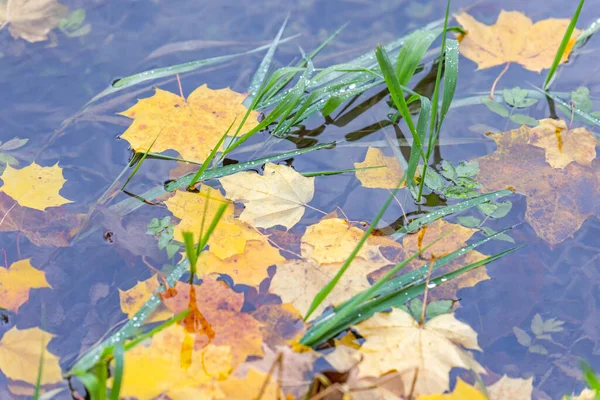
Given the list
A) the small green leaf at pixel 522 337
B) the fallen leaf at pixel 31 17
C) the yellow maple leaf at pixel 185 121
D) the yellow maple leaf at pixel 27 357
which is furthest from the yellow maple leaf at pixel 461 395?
the fallen leaf at pixel 31 17

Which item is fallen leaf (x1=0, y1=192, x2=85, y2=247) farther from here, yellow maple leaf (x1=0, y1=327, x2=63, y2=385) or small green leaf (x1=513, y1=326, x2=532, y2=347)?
small green leaf (x1=513, y1=326, x2=532, y2=347)

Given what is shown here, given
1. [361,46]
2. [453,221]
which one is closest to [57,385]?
[453,221]

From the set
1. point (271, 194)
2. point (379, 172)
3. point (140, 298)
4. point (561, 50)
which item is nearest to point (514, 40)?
point (561, 50)

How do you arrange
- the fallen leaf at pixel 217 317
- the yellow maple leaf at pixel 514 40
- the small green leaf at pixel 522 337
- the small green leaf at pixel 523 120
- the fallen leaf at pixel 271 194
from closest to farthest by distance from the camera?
1. the fallen leaf at pixel 217 317
2. the small green leaf at pixel 522 337
3. the fallen leaf at pixel 271 194
4. the small green leaf at pixel 523 120
5. the yellow maple leaf at pixel 514 40

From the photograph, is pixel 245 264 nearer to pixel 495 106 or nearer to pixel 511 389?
pixel 511 389

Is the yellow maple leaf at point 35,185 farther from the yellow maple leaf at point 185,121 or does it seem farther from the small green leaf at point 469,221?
the small green leaf at point 469,221

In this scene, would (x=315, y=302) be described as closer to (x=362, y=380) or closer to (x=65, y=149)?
(x=362, y=380)
